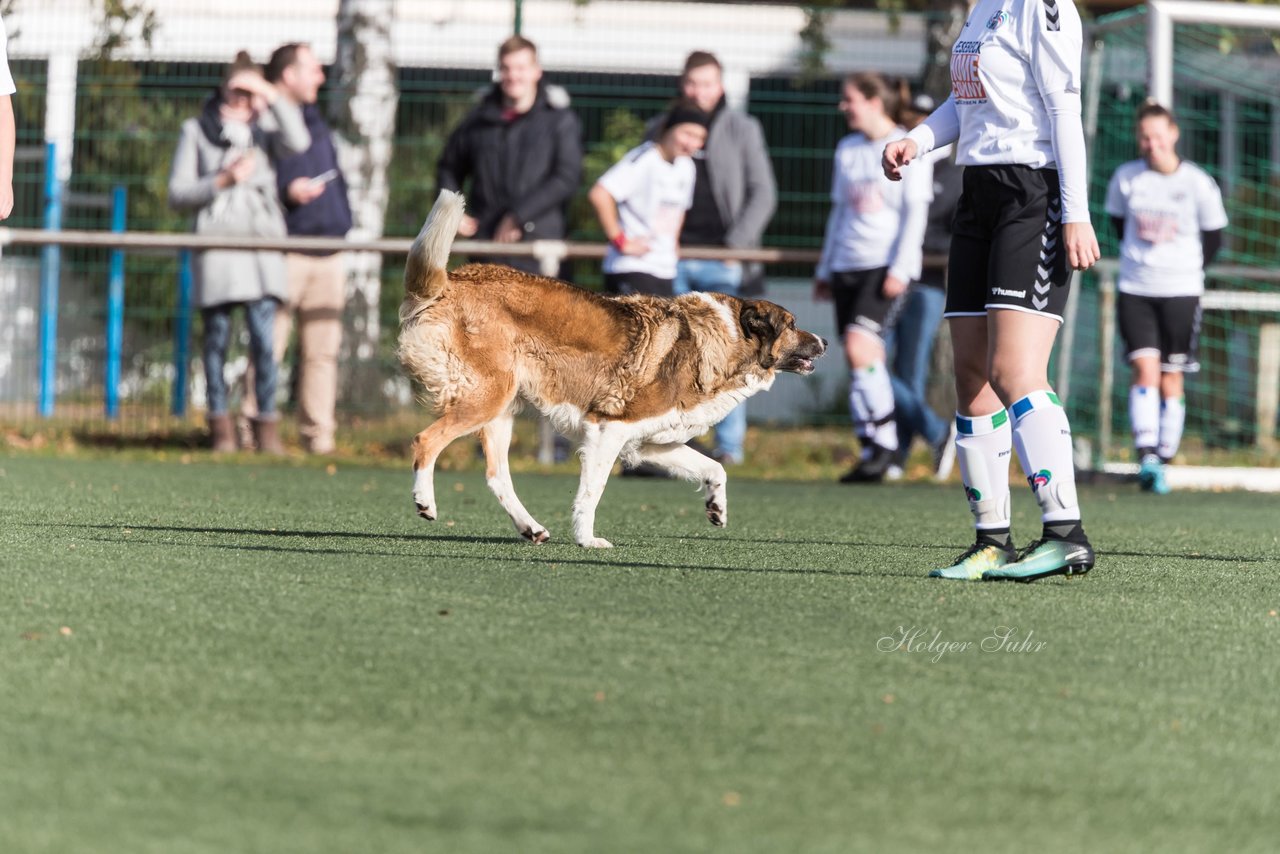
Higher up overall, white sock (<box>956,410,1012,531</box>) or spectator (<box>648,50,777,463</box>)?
spectator (<box>648,50,777,463</box>)

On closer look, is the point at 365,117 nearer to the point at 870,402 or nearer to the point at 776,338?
the point at 870,402

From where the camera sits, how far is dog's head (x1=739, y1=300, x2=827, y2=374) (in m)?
7.07

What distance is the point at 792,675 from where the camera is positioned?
13.0ft

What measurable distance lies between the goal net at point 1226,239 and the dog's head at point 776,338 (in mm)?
5227

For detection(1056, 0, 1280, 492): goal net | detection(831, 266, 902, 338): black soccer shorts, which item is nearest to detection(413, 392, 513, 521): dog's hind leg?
detection(831, 266, 902, 338): black soccer shorts

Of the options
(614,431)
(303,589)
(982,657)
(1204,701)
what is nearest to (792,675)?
(982,657)

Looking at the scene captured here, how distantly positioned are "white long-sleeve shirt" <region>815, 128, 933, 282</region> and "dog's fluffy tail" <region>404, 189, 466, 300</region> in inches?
169

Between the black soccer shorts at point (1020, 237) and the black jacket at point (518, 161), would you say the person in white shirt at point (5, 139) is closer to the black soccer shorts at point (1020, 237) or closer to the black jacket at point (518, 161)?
the black soccer shorts at point (1020, 237)

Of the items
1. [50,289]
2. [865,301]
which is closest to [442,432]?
[865,301]

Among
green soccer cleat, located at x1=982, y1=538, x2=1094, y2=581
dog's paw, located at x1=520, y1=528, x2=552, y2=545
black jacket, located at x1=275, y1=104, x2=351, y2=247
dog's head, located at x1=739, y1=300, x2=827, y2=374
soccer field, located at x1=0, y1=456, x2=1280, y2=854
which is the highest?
black jacket, located at x1=275, y1=104, x2=351, y2=247

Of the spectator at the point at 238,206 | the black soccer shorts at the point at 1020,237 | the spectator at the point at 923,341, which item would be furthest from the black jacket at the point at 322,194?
the black soccer shorts at the point at 1020,237

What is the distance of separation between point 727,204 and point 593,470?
5.06 m

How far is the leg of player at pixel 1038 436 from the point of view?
5484 millimetres

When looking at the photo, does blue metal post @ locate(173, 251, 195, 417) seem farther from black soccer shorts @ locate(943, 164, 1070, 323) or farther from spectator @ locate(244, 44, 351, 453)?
black soccer shorts @ locate(943, 164, 1070, 323)
